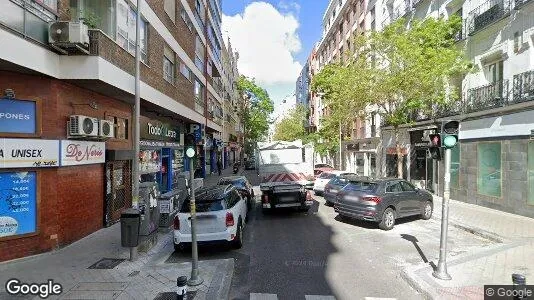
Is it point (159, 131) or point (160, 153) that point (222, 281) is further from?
point (160, 153)

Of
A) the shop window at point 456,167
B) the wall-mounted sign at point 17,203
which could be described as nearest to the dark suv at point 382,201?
the shop window at point 456,167

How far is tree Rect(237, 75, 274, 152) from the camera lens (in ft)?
186

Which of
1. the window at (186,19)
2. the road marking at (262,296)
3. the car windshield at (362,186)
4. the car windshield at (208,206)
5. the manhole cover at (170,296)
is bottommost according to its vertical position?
the road marking at (262,296)

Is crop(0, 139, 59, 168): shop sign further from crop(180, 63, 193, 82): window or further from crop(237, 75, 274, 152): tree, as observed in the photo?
crop(237, 75, 274, 152): tree

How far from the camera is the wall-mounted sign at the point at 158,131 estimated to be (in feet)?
50.8

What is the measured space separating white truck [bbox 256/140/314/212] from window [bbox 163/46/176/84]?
5.66 m

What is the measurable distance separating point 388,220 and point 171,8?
13572mm

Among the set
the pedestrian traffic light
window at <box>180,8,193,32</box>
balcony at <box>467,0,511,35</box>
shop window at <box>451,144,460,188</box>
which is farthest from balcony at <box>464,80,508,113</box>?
window at <box>180,8,193,32</box>

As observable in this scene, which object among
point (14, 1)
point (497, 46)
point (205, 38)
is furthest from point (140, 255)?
point (205, 38)

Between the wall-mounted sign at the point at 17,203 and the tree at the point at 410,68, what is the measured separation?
574 inches

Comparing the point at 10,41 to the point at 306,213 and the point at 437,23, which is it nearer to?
the point at 306,213

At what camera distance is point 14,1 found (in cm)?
744

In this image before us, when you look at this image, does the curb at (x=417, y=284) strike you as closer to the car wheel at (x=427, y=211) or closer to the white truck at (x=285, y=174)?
the car wheel at (x=427, y=211)

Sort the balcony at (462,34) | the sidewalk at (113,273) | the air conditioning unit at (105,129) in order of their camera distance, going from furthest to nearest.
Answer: the balcony at (462,34)
the air conditioning unit at (105,129)
the sidewalk at (113,273)
